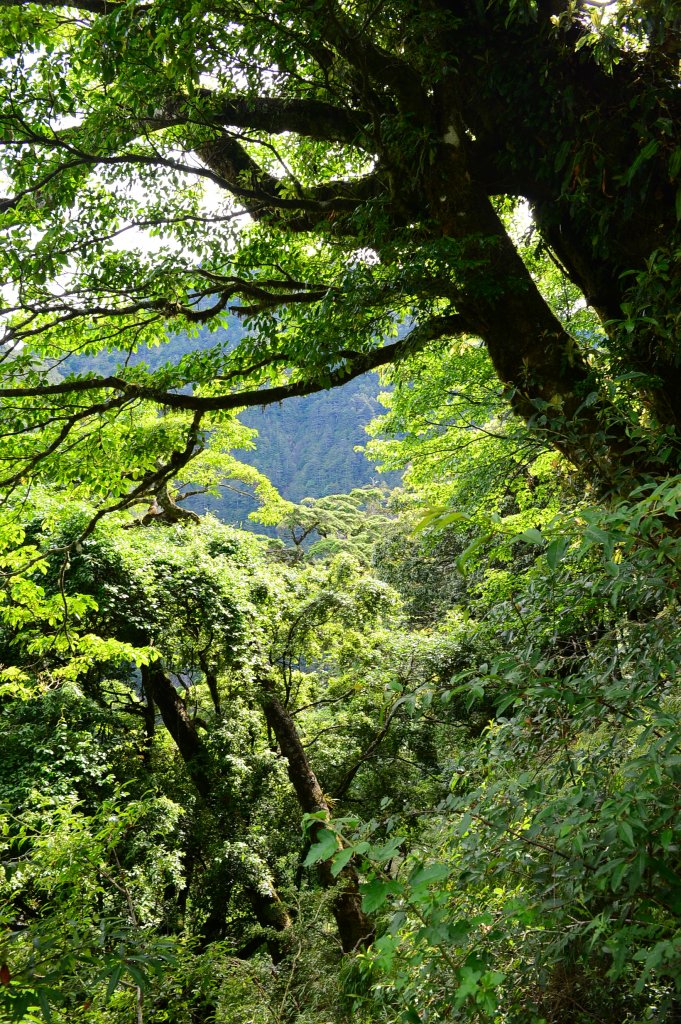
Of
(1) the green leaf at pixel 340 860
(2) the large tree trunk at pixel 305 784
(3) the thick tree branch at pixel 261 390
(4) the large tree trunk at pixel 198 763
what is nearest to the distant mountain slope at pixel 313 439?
(4) the large tree trunk at pixel 198 763

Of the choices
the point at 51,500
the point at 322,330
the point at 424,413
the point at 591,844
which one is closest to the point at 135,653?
the point at 51,500

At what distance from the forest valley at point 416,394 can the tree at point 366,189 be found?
0.02 metres

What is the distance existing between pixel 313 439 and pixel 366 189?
68247 millimetres

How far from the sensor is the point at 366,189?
4801 mm

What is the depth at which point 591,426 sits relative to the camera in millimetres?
3387

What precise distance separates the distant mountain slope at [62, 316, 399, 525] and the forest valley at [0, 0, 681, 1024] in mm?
55820

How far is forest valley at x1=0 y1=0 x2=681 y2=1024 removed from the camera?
1488 mm

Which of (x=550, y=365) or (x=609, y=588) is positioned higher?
(x=550, y=365)

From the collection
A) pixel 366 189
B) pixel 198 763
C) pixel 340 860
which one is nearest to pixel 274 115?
pixel 366 189

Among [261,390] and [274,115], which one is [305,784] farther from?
[274,115]

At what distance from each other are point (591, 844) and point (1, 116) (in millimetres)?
4464

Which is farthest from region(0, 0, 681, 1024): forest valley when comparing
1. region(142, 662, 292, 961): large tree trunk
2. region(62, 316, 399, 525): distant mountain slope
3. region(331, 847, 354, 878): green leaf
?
region(62, 316, 399, 525): distant mountain slope

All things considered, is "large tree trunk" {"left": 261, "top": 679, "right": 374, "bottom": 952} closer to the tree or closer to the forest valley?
the forest valley

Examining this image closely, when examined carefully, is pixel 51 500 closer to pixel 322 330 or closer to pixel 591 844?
pixel 322 330
